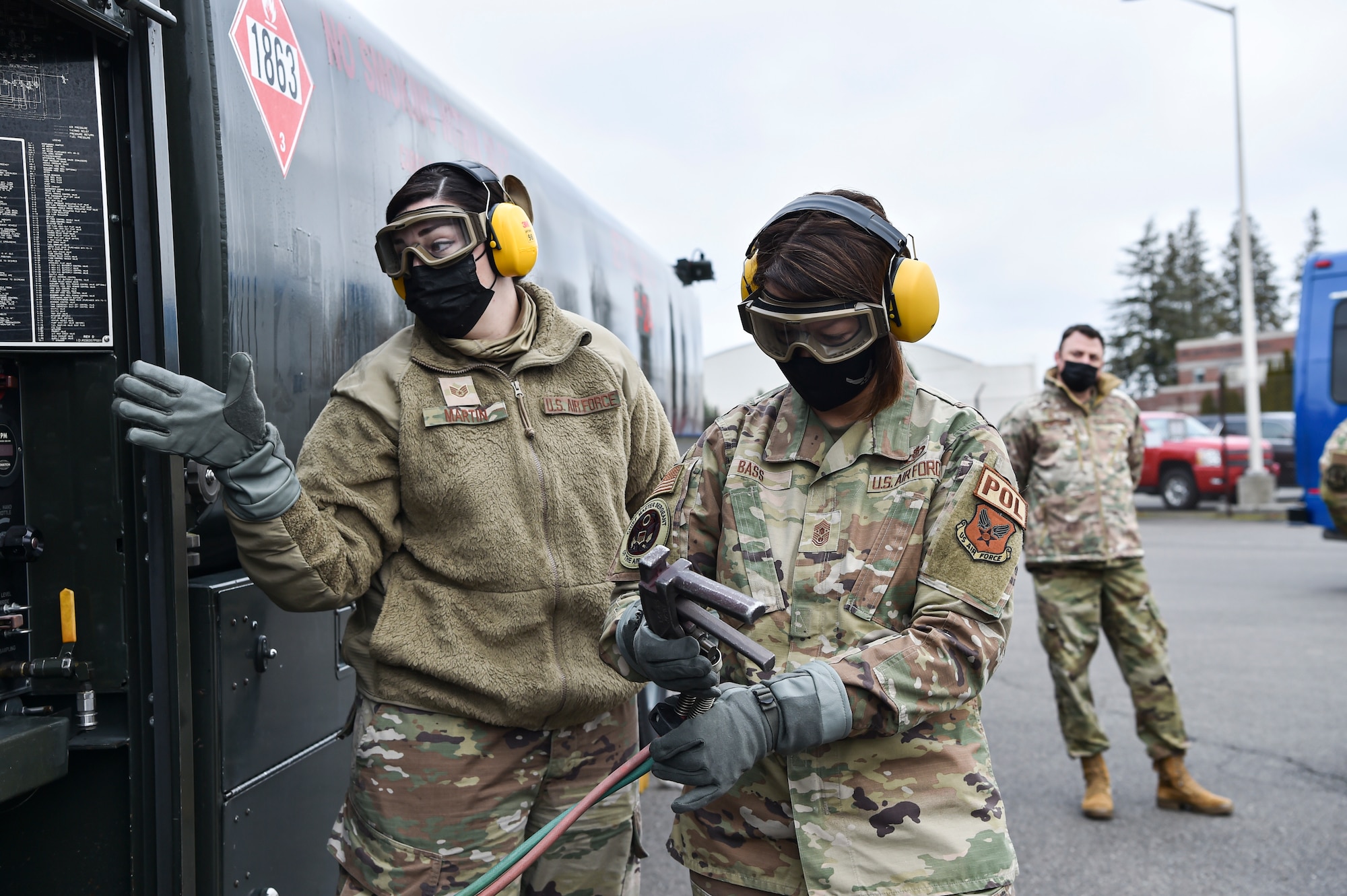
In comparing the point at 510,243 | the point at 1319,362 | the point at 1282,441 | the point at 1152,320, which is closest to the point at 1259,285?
the point at 1152,320

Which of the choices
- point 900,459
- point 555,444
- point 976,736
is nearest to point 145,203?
point 555,444

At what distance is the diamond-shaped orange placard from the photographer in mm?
2441

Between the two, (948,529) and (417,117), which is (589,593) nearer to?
(948,529)

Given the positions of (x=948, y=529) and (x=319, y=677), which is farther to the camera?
(x=319, y=677)

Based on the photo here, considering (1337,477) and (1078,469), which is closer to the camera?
(1337,477)

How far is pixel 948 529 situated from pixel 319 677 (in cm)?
184

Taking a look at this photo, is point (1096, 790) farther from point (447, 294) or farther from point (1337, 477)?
point (447, 294)

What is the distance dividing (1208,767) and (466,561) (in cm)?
437

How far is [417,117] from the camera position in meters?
3.35

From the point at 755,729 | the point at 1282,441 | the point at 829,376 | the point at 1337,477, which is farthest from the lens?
the point at 1282,441

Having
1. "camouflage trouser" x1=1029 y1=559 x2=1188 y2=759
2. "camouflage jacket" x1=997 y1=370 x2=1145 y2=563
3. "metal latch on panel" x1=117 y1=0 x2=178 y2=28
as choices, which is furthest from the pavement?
"metal latch on panel" x1=117 y1=0 x2=178 y2=28

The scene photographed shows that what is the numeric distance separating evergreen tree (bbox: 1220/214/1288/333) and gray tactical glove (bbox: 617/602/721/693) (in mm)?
60583

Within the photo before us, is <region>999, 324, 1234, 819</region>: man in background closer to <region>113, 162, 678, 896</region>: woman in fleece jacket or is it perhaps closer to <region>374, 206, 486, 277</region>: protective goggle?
<region>113, 162, 678, 896</region>: woman in fleece jacket

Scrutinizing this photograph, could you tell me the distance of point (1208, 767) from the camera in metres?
5.24
